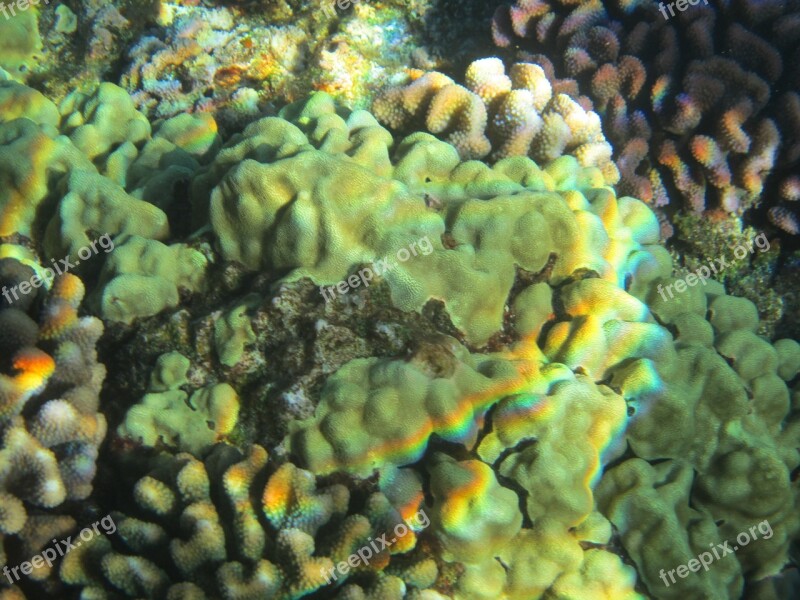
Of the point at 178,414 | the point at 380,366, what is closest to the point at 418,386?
the point at 380,366

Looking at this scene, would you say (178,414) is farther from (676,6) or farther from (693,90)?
(676,6)

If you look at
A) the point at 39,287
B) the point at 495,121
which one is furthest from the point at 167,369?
the point at 495,121

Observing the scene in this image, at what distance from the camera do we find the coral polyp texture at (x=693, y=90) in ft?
13.8

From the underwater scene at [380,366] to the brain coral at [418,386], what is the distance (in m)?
0.01

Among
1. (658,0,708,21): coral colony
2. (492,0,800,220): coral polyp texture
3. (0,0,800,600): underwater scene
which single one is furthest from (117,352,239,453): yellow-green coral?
(658,0,708,21): coral colony

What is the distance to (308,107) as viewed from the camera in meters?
3.75

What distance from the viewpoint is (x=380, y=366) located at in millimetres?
2504

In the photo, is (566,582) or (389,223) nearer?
(566,582)

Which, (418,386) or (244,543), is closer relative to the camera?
(244,543)

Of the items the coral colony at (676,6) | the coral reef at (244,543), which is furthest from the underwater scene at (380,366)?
the coral colony at (676,6)

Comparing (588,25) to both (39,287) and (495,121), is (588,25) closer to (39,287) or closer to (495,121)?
(495,121)

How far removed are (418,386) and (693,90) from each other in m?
3.31

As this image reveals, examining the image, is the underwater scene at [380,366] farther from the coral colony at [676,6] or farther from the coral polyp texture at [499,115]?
the coral colony at [676,6]

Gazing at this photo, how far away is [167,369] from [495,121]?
2619 millimetres
